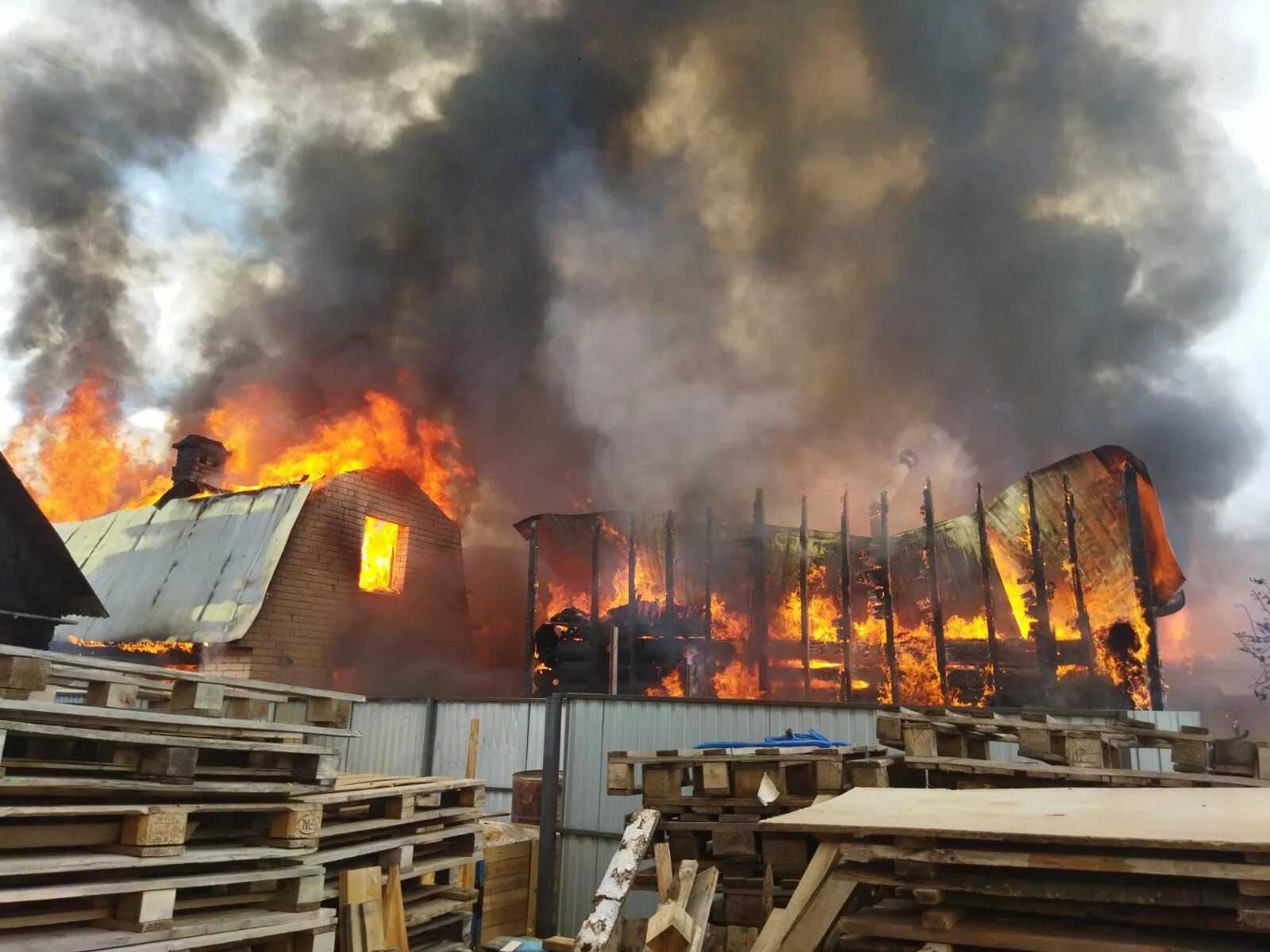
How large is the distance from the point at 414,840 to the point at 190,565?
11.9 metres

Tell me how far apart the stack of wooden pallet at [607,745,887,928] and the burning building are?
365 inches

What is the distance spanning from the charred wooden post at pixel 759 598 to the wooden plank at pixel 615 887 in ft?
38.7

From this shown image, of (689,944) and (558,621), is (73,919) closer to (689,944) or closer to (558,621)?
(689,944)

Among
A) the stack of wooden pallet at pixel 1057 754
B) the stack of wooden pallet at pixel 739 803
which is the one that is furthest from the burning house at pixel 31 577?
the stack of wooden pallet at pixel 1057 754

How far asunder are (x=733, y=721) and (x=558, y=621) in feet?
24.6

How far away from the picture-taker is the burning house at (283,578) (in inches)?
590

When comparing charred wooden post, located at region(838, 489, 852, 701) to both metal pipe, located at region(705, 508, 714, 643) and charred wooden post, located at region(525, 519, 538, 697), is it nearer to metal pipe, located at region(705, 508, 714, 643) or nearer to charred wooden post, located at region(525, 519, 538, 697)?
metal pipe, located at region(705, 508, 714, 643)

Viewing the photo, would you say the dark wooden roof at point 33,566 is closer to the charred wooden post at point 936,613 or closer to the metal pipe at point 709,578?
the metal pipe at point 709,578

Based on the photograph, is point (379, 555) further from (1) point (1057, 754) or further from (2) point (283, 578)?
(1) point (1057, 754)

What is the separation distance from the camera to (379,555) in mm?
18312

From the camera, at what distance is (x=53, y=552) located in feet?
43.2

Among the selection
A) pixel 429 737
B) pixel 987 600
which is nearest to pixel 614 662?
pixel 429 737

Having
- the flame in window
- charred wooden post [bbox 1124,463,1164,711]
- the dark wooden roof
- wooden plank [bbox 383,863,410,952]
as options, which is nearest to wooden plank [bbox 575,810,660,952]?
wooden plank [bbox 383,863,410,952]

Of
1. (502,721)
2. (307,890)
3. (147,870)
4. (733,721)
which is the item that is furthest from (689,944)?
(502,721)
